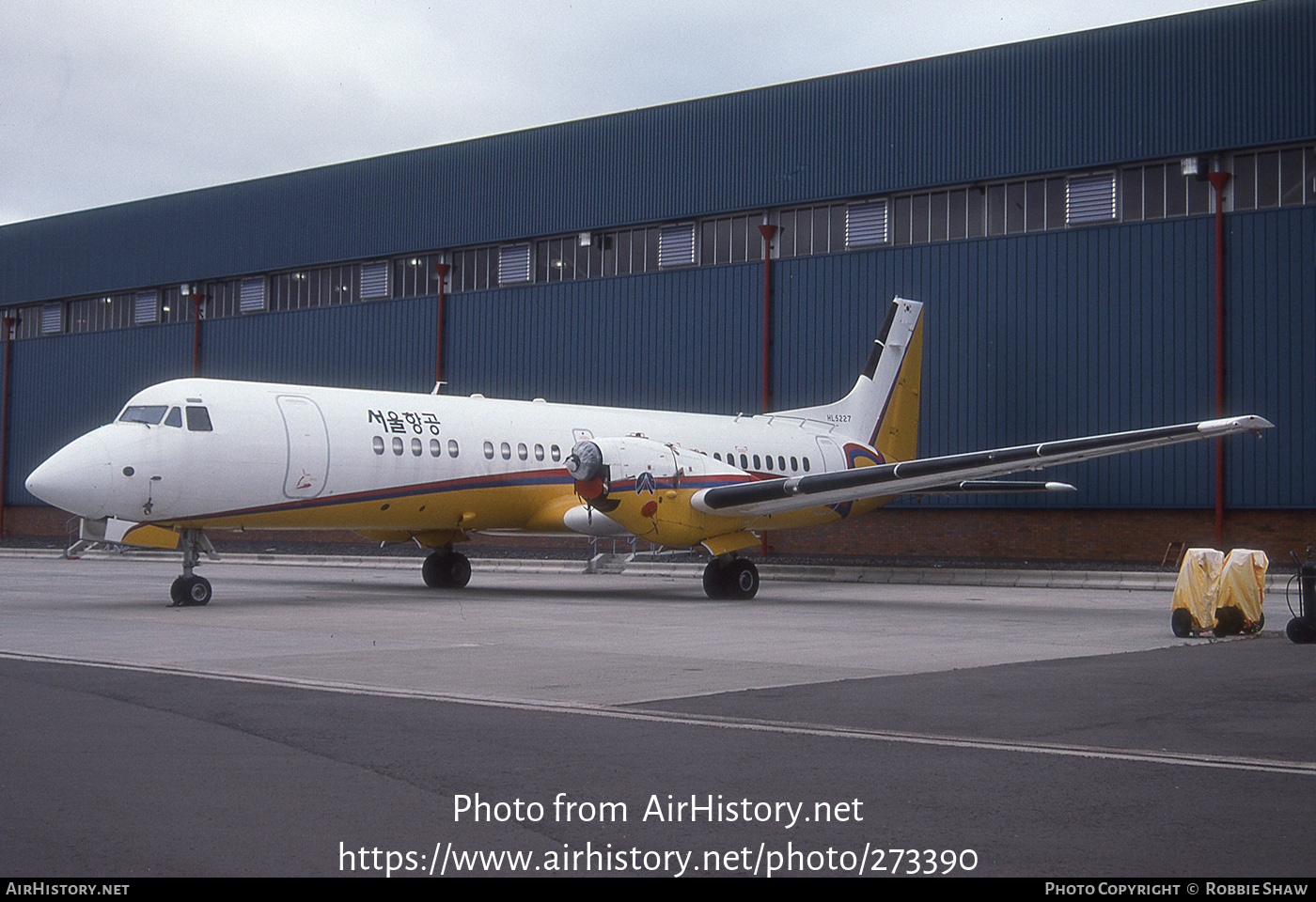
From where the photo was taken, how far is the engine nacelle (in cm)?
A: 1986

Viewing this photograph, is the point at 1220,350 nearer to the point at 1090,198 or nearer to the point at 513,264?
the point at 1090,198

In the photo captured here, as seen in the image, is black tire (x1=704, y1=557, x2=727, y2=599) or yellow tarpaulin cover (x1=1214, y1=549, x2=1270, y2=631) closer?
yellow tarpaulin cover (x1=1214, y1=549, x2=1270, y2=631)

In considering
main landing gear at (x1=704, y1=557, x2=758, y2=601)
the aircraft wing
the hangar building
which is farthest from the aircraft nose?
the hangar building

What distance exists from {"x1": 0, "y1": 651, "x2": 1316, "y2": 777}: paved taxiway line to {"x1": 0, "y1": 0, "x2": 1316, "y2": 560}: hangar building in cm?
2175

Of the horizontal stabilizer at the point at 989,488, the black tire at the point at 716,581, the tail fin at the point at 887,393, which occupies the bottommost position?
the black tire at the point at 716,581

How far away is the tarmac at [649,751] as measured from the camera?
4.84m

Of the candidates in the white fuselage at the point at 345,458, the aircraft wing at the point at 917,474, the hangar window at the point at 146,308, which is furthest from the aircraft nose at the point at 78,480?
the hangar window at the point at 146,308

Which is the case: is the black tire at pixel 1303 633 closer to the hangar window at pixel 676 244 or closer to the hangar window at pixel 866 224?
the hangar window at pixel 866 224

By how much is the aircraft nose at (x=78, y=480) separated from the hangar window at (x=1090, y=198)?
2169 cm

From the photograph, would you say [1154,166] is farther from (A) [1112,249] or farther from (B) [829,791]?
(B) [829,791]

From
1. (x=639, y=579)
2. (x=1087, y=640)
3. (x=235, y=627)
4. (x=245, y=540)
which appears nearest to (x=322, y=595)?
(x=235, y=627)

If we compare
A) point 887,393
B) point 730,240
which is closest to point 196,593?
point 887,393

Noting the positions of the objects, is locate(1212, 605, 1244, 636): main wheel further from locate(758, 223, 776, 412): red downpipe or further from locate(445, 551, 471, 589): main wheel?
locate(758, 223, 776, 412): red downpipe

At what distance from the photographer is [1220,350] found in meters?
26.4
